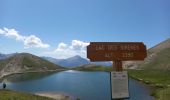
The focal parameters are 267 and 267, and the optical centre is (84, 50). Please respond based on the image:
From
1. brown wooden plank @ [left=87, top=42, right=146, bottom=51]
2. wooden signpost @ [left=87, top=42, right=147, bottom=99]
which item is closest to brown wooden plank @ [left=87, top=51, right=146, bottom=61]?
wooden signpost @ [left=87, top=42, right=147, bottom=99]

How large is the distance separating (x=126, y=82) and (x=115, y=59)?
1.50m

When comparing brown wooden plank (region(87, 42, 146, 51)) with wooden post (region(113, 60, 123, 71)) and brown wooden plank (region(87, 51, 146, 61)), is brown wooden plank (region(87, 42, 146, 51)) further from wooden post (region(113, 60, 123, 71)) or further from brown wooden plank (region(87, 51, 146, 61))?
wooden post (region(113, 60, 123, 71))

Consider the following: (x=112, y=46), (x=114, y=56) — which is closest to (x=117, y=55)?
Result: (x=114, y=56)

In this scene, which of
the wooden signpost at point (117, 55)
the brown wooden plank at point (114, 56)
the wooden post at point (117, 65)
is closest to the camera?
the wooden signpost at point (117, 55)

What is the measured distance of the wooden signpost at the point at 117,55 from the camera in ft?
49.2

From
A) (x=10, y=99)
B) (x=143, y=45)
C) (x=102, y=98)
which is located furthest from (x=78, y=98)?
(x=143, y=45)

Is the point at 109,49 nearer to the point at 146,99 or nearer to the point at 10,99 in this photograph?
the point at 10,99

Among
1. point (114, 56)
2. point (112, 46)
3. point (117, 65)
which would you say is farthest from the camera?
point (117, 65)

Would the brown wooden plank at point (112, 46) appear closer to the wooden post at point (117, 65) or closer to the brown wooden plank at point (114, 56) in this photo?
the brown wooden plank at point (114, 56)

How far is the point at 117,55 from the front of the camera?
1562 cm

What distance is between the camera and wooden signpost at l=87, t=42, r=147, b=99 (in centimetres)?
1501

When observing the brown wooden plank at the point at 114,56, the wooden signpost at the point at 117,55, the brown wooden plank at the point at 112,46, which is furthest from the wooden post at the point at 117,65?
the brown wooden plank at the point at 112,46

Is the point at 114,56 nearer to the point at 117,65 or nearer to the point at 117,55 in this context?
the point at 117,55

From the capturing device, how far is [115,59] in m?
15.8
